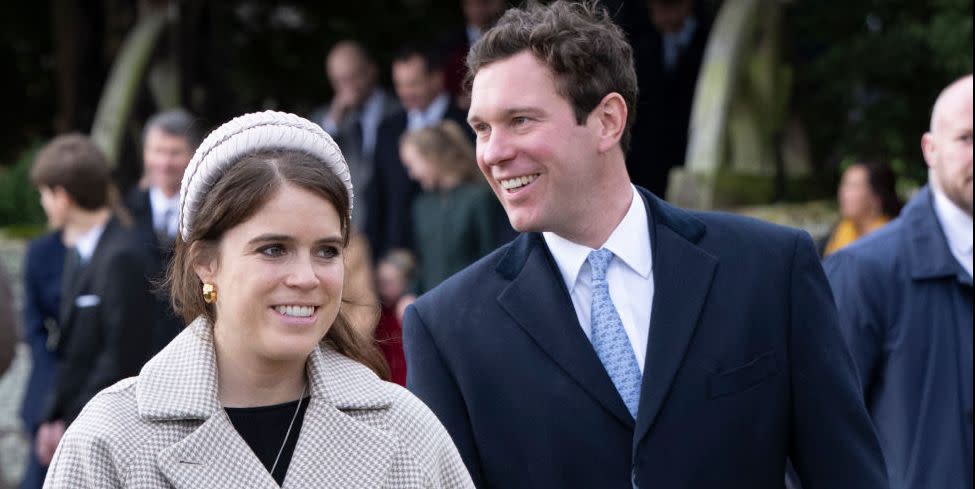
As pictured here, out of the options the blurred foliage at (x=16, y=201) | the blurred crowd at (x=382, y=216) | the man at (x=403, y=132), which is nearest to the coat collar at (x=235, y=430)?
the blurred crowd at (x=382, y=216)

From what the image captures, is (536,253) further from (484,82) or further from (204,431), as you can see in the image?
(204,431)

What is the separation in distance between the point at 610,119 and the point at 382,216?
6127mm

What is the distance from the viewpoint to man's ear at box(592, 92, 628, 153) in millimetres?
3842

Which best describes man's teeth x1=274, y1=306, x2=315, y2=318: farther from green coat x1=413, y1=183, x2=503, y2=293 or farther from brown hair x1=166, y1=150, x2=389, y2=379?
green coat x1=413, y1=183, x2=503, y2=293

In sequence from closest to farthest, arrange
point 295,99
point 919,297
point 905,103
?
point 919,297, point 905,103, point 295,99

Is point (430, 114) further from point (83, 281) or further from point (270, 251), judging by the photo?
point (270, 251)

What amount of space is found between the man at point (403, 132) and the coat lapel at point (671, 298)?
18.6 ft

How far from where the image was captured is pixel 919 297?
5285 mm

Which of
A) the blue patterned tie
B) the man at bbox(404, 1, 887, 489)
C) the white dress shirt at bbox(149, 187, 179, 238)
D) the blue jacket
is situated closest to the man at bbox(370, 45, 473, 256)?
the white dress shirt at bbox(149, 187, 179, 238)

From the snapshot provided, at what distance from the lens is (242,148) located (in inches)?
137

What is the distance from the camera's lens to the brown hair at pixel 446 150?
855 centimetres

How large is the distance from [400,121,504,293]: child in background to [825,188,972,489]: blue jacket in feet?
10.8

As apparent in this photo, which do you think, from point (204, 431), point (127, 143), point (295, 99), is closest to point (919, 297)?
point (204, 431)

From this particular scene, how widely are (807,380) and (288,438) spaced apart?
1104 mm
